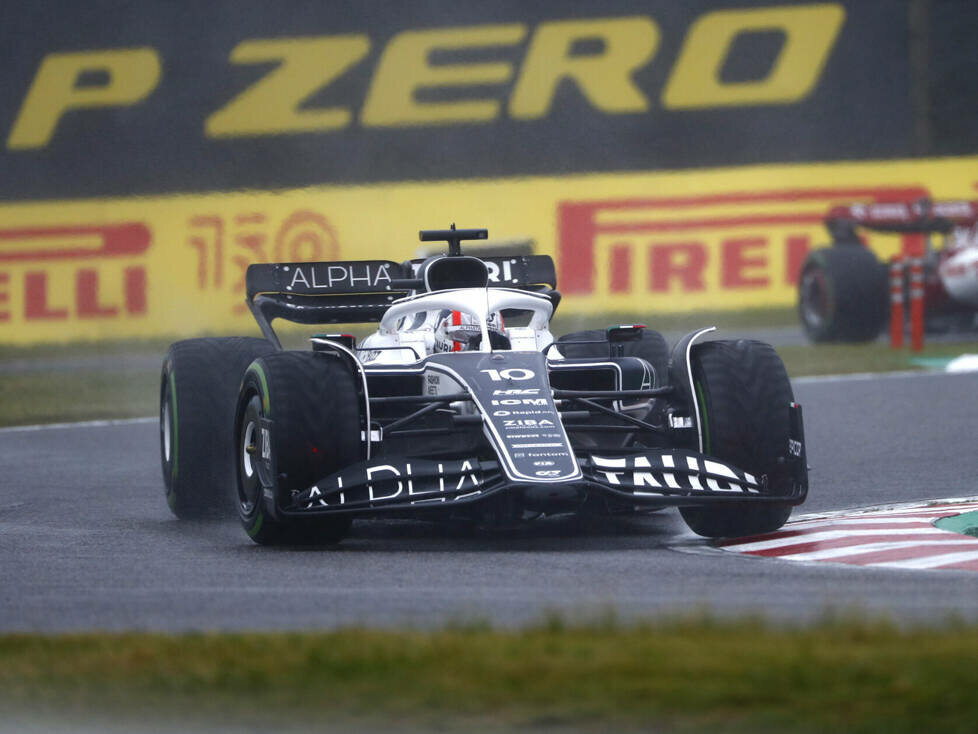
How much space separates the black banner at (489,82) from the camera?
23516 mm

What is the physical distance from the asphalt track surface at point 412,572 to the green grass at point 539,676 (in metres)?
0.43

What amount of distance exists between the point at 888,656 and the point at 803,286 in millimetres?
16088

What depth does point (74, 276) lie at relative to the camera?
21953mm

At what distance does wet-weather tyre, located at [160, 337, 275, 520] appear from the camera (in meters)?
9.10

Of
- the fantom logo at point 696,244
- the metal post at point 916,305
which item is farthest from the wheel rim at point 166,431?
the fantom logo at point 696,244

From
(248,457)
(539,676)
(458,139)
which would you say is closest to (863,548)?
(248,457)

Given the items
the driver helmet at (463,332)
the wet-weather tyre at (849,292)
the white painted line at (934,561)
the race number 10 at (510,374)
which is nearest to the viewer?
the white painted line at (934,561)

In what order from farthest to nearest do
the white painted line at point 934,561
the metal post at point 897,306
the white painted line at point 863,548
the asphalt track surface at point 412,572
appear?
1. the metal post at point 897,306
2. the white painted line at point 863,548
3. the white painted line at point 934,561
4. the asphalt track surface at point 412,572

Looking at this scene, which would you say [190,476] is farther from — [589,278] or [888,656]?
[589,278]

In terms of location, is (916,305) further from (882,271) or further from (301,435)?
(301,435)

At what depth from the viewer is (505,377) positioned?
7906 mm

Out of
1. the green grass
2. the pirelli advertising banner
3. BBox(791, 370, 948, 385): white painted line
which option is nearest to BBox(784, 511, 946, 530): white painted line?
the green grass

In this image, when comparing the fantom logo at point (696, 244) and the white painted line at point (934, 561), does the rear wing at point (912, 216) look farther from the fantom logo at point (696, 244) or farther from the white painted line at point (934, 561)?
the white painted line at point (934, 561)

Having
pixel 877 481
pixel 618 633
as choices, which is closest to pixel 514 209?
pixel 877 481
